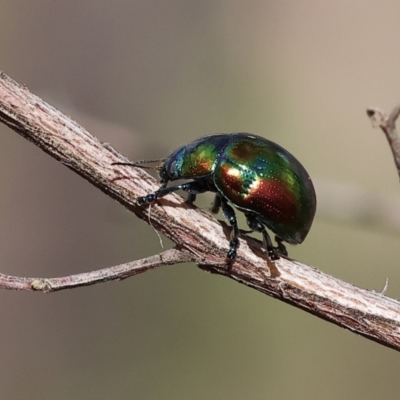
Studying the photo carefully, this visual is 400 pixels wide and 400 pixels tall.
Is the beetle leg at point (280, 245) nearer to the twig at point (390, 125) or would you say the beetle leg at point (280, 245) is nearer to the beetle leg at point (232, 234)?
the beetle leg at point (232, 234)

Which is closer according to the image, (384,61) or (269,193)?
(269,193)

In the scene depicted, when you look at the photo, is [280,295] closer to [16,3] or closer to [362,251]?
[362,251]

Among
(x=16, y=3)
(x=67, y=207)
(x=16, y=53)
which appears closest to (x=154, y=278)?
(x=67, y=207)

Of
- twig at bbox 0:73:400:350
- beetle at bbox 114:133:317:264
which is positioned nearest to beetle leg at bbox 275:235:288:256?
beetle at bbox 114:133:317:264

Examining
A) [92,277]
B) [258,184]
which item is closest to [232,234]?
[258,184]

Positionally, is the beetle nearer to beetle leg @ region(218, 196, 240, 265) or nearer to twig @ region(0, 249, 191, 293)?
beetle leg @ region(218, 196, 240, 265)

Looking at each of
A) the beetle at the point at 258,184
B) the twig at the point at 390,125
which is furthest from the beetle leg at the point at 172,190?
the twig at the point at 390,125
